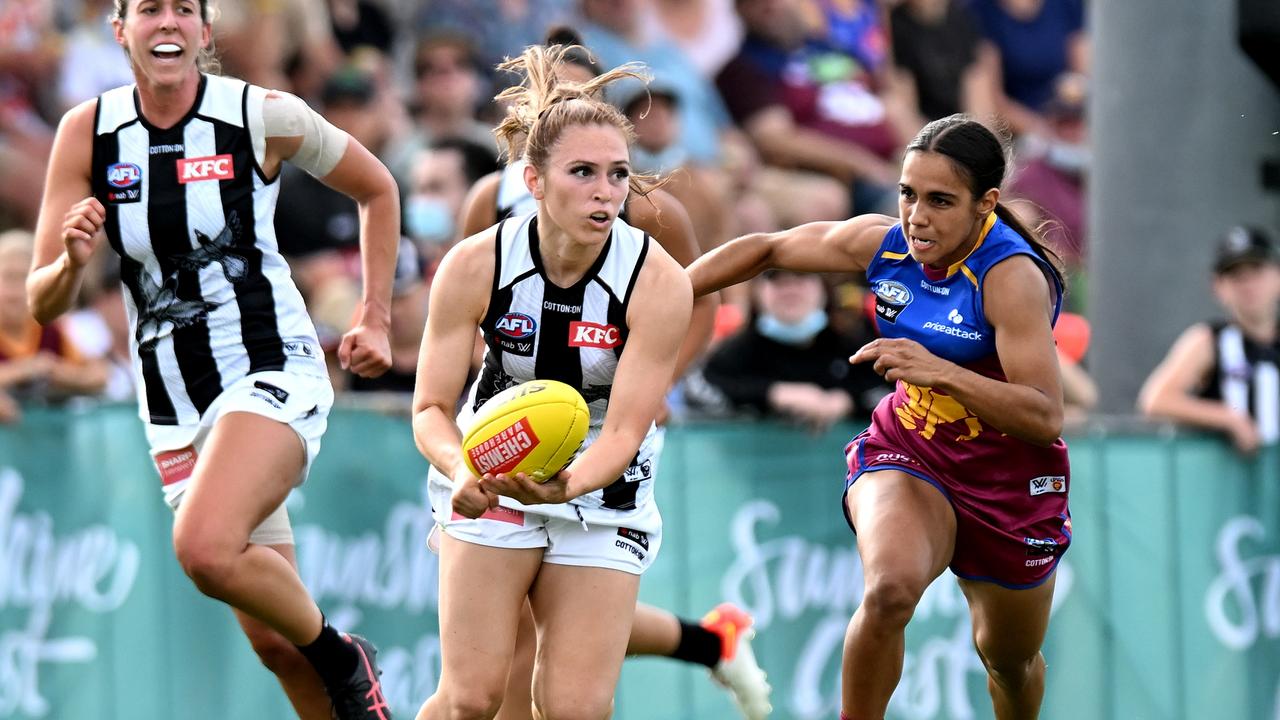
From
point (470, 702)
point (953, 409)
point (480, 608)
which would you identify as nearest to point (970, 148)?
point (953, 409)

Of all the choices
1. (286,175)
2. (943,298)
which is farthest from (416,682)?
(943,298)

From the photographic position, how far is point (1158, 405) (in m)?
8.84

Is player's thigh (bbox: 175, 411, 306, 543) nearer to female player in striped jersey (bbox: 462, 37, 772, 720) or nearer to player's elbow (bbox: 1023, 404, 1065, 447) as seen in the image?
female player in striped jersey (bbox: 462, 37, 772, 720)

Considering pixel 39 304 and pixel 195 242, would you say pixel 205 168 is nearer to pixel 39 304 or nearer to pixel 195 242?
pixel 195 242

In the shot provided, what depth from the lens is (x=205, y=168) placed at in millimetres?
6195

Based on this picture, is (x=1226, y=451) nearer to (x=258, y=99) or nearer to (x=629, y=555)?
(x=629, y=555)

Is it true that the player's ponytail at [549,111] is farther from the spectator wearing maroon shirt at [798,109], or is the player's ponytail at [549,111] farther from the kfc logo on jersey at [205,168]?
the spectator wearing maroon shirt at [798,109]

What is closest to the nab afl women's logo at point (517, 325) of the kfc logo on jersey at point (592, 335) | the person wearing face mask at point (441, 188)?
the kfc logo on jersey at point (592, 335)

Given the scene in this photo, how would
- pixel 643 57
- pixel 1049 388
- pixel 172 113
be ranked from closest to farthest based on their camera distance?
pixel 1049 388 → pixel 172 113 → pixel 643 57

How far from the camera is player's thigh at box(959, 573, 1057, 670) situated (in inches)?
247

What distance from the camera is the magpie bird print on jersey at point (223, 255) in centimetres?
620

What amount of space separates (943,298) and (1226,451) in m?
3.48

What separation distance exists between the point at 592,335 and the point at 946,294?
1232 millimetres

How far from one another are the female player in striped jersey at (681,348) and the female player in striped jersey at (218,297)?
3.58ft
